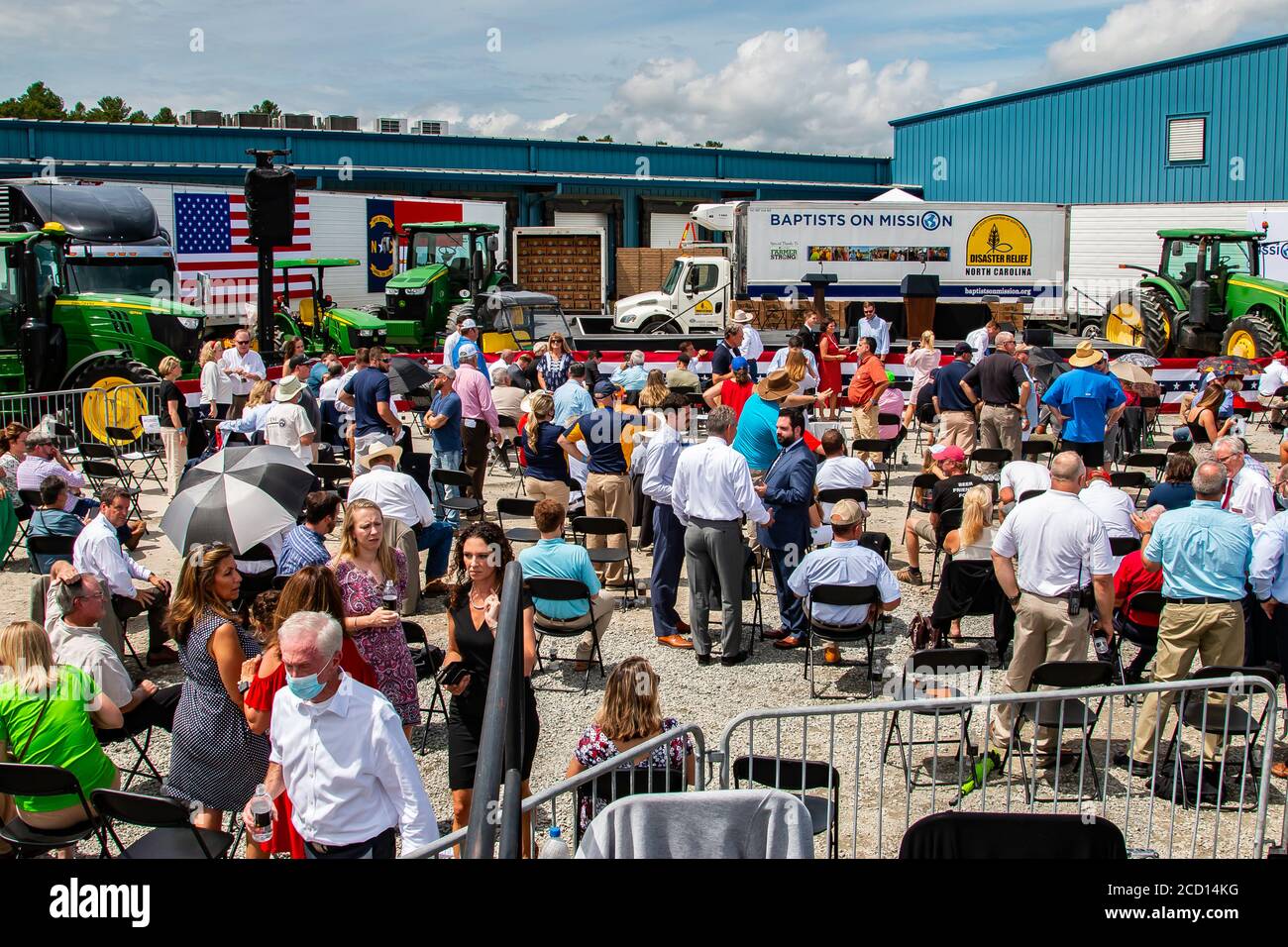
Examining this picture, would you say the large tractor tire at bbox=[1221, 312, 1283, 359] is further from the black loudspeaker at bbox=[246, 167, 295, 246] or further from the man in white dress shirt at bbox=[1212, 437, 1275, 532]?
the black loudspeaker at bbox=[246, 167, 295, 246]

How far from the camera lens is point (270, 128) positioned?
35.3 m

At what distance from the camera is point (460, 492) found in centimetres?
1130

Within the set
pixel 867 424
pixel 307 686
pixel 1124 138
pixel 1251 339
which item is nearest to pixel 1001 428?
pixel 867 424

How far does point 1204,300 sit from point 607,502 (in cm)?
1560

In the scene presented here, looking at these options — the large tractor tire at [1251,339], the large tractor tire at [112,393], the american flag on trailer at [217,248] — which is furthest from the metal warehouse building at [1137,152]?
the large tractor tire at [112,393]

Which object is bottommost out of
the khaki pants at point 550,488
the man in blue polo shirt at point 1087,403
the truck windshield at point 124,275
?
the khaki pants at point 550,488

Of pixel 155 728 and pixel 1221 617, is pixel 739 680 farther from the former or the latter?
pixel 155 728

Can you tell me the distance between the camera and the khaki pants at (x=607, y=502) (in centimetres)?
966

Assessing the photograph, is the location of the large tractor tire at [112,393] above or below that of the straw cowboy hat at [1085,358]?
below

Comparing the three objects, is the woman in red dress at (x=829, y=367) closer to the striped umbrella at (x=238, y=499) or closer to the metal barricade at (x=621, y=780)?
the striped umbrella at (x=238, y=499)

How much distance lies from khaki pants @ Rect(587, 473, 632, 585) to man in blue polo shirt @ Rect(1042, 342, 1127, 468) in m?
4.39

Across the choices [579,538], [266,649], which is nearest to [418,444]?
[579,538]

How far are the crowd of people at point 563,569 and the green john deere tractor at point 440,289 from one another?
30.5 ft

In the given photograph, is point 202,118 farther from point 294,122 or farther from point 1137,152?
point 1137,152
